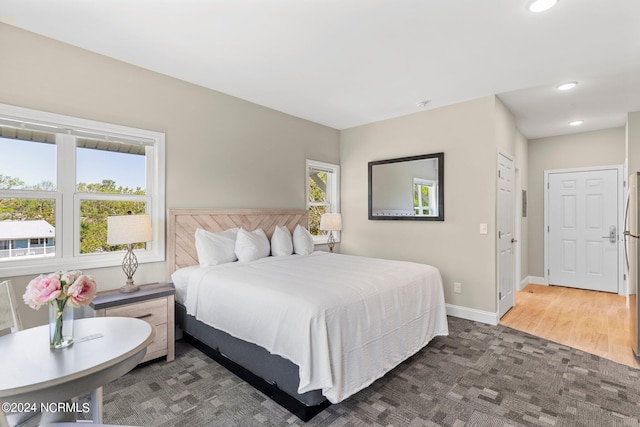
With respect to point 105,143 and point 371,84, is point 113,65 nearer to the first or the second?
point 105,143

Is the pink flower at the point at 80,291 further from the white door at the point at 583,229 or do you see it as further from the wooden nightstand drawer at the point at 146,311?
the white door at the point at 583,229

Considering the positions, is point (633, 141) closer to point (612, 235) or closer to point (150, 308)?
point (612, 235)

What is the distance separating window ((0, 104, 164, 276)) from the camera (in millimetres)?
2514

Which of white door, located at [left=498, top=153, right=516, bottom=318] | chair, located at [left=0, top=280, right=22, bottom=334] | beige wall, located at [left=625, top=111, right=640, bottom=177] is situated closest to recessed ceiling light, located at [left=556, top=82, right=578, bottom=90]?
white door, located at [left=498, top=153, right=516, bottom=318]

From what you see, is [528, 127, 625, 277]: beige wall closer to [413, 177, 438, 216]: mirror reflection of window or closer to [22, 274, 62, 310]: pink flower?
[413, 177, 438, 216]: mirror reflection of window

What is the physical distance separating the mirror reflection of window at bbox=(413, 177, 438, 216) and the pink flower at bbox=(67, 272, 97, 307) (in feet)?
12.6

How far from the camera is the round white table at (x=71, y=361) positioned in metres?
1.15

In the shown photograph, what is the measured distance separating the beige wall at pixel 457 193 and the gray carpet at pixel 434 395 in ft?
3.71

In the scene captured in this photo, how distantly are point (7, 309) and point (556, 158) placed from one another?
714cm

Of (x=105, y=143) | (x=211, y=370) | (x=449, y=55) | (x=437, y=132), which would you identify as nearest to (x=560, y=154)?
(x=437, y=132)

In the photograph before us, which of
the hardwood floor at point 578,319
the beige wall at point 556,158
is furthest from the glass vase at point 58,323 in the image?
the beige wall at point 556,158

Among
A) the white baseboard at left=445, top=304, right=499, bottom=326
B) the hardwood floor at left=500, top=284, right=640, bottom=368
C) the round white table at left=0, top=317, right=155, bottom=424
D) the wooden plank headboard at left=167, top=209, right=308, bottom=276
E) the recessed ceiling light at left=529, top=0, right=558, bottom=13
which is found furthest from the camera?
the white baseboard at left=445, top=304, right=499, bottom=326

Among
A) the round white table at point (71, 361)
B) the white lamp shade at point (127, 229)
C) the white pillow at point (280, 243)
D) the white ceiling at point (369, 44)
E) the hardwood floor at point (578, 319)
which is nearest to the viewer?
the round white table at point (71, 361)

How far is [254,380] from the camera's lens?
7.82 feet
